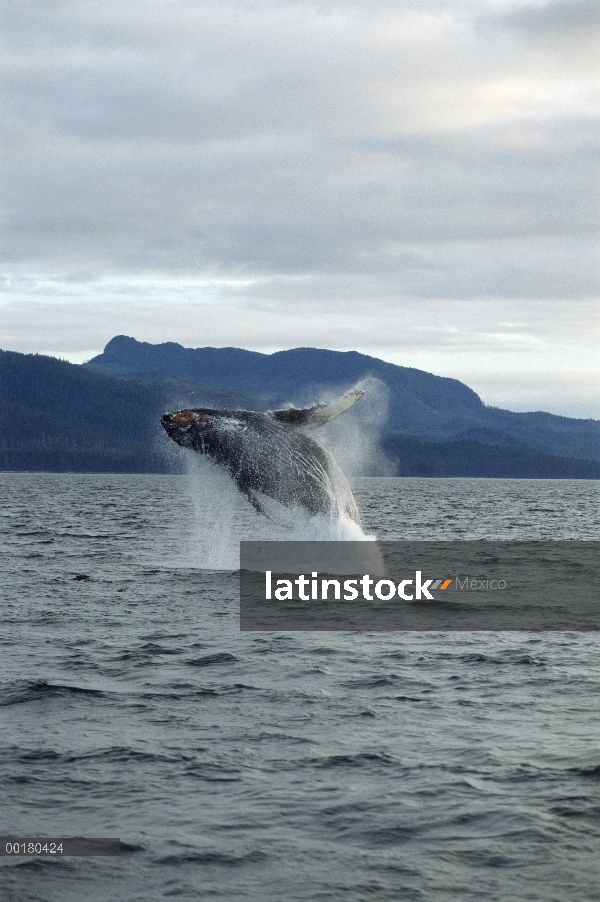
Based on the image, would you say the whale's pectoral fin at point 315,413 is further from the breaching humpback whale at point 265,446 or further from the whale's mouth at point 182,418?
the whale's mouth at point 182,418

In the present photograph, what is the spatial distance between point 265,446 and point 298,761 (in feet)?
30.6

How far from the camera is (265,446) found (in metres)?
17.8

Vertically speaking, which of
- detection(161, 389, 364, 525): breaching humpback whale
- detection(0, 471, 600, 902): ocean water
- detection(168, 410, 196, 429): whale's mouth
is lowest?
detection(0, 471, 600, 902): ocean water

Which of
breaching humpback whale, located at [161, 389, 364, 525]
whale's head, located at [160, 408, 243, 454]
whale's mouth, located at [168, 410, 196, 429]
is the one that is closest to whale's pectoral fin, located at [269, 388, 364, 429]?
breaching humpback whale, located at [161, 389, 364, 525]

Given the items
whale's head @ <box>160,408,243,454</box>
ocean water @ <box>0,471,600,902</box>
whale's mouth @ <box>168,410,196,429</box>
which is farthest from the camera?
whale's head @ <box>160,408,243,454</box>

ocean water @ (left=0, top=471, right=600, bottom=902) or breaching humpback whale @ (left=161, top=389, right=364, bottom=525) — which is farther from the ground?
breaching humpback whale @ (left=161, top=389, right=364, bottom=525)

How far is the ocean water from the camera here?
22.4ft

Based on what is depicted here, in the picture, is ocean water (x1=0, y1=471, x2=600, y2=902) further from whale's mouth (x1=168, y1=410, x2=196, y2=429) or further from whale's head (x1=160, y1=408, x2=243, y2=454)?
whale's mouth (x1=168, y1=410, x2=196, y2=429)

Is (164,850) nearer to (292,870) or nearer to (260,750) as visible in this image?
(292,870)

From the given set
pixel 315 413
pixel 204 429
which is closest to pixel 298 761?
pixel 315 413

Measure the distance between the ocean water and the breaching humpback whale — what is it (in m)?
2.78

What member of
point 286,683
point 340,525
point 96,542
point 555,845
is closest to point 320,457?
point 340,525

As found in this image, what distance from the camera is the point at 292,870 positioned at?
22.5 ft

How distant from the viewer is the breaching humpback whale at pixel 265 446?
17.6 m
